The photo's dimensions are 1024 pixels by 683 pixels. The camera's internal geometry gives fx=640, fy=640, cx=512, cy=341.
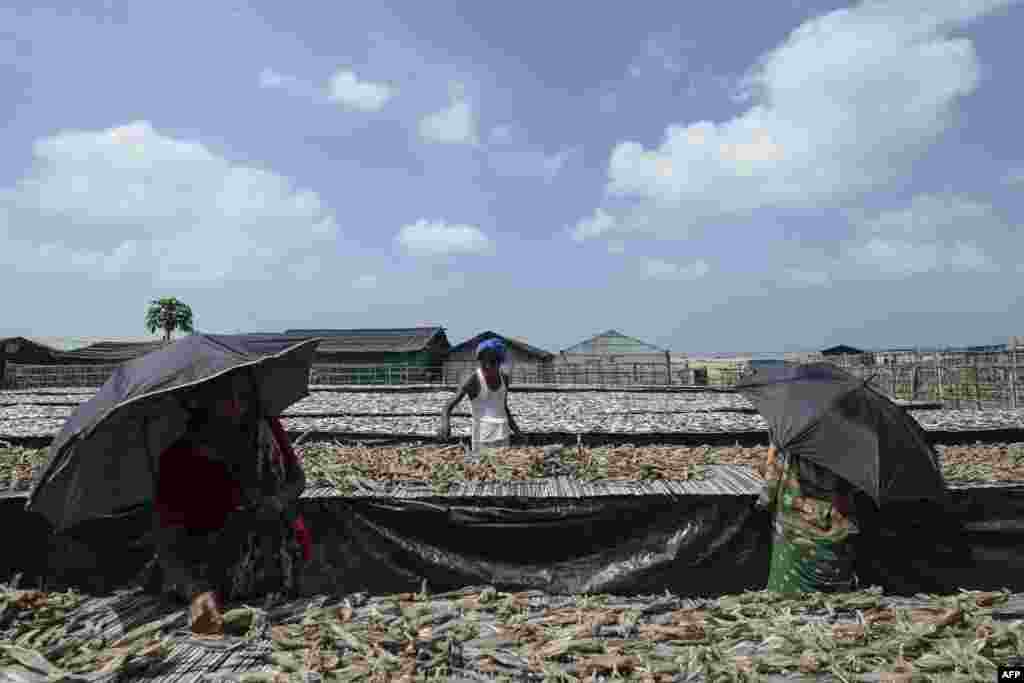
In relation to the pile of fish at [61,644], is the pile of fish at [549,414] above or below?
below

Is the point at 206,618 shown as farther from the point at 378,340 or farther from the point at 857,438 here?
the point at 378,340

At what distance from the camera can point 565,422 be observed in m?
9.62

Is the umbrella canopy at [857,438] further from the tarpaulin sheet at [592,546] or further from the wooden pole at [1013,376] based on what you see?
the wooden pole at [1013,376]

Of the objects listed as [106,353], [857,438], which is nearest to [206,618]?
[857,438]

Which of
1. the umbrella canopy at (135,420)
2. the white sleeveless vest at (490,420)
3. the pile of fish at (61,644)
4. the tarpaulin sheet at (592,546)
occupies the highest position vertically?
the umbrella canopy at (135,420)

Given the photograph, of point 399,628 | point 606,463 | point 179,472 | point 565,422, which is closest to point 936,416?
point 565,422

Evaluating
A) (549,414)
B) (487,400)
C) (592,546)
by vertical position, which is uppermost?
(487,400)

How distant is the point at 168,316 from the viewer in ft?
155

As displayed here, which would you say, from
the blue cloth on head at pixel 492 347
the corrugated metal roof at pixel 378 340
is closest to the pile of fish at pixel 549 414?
the blue cloth on head at pixel 492 347

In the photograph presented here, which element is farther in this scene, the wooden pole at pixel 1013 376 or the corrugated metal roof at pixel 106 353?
the corrugated metal roof at pixel 106 353

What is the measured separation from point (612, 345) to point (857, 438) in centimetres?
3616

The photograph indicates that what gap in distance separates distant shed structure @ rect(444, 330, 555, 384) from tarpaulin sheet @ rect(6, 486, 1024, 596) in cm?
2195

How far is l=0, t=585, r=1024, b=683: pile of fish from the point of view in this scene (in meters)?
2.17

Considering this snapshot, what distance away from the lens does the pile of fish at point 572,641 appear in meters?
2.17
